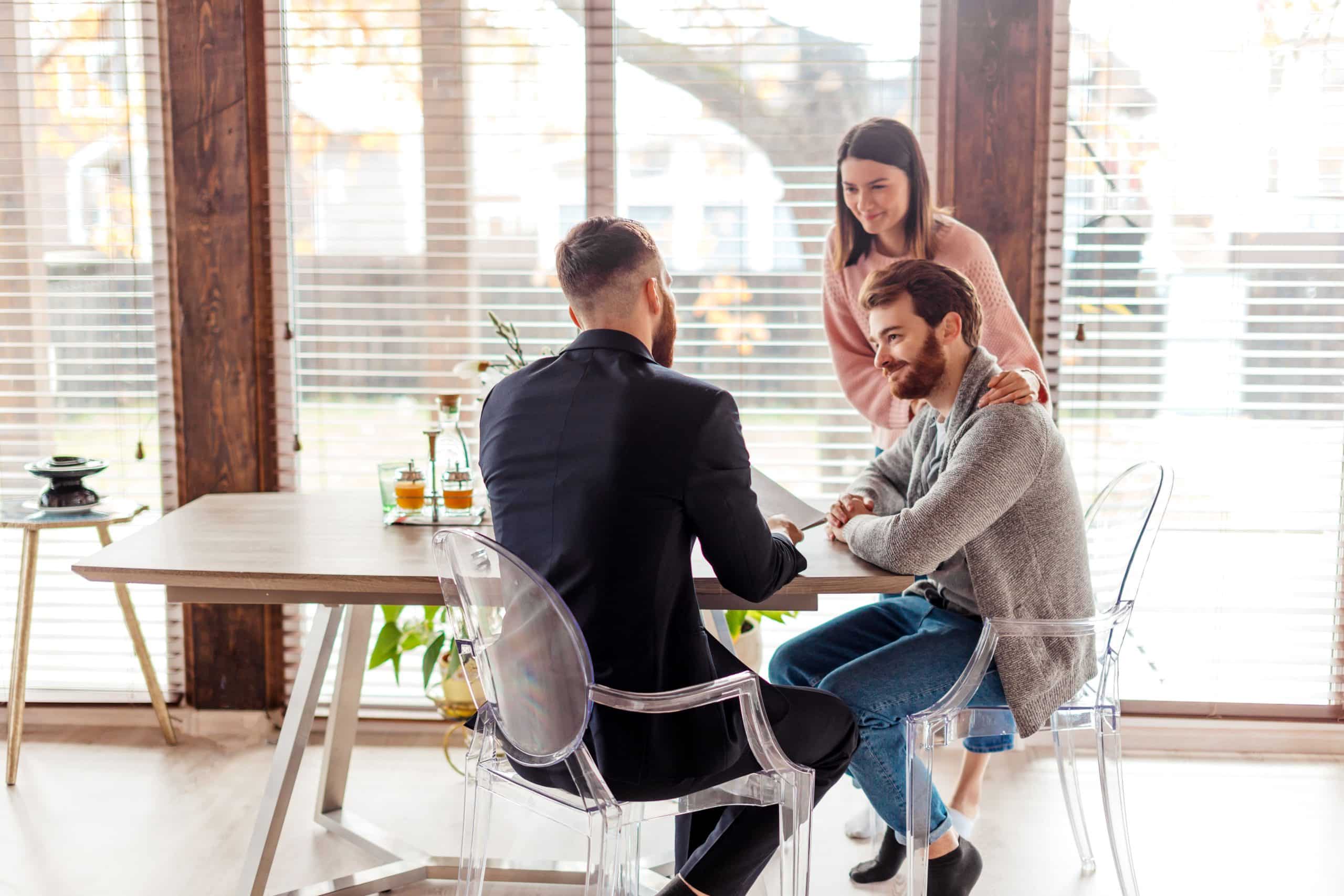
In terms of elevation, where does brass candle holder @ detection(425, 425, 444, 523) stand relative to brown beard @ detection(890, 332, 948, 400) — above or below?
below

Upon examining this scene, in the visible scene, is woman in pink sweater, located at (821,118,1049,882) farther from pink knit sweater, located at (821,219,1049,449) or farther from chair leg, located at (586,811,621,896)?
chair leg, located at (586,811,621,896)

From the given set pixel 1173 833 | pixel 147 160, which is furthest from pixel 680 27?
pixel 1173 833

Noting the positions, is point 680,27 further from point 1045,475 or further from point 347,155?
point 1045,475

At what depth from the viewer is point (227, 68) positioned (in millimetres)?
2779

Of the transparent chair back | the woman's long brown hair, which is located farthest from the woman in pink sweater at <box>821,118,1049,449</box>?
the transparent chair back

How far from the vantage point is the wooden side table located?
2641 mm

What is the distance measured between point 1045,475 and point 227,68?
2263 mm

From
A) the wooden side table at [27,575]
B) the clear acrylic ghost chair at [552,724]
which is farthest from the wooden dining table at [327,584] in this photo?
the wooden side table at [27,575]

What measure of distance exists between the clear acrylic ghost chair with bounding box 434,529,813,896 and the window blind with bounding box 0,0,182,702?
1.69 m

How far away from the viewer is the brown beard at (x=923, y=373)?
1.89m

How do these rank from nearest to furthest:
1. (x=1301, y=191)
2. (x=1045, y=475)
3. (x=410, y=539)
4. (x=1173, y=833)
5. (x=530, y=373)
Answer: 1. (x=530, y=373)
2. (x=1045, y=475)
3. (x=410, y=539)
4. (x=1173, y=833)
5. (x=1301, y=191)

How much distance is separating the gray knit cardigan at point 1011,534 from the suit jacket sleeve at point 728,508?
0.29 metres

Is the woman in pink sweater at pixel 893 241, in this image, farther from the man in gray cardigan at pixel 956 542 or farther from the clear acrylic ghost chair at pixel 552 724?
the clear acrylic ghost chair at pixel 552 724

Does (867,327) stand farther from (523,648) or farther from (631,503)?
(523,648)
